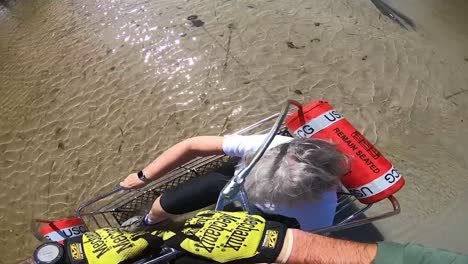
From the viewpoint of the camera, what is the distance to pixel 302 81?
3371 millimetres

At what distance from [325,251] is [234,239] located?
1.13ft

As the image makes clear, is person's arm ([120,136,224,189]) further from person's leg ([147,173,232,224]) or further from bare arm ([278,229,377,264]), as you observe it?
bare arm ([278,229,377,264])

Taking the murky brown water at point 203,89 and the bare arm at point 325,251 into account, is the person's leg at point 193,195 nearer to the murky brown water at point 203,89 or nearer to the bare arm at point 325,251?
the murky brown water at point 203,89

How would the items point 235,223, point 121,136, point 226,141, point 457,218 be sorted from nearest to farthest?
point 235,223 < point 226,141 < point 457,218 < point 121,136

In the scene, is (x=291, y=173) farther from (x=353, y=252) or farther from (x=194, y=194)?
(x=194, y=194)

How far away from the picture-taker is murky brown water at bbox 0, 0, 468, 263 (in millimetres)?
3033

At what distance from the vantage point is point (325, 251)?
5.82 feet

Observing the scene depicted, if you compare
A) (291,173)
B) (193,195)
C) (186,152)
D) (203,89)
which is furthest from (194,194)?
(203,89)

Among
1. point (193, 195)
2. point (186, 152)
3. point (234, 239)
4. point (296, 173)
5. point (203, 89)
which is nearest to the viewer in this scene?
point (234, 239)

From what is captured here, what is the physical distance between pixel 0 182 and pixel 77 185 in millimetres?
509

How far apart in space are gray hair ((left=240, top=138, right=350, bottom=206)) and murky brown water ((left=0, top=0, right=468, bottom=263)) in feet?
3.57

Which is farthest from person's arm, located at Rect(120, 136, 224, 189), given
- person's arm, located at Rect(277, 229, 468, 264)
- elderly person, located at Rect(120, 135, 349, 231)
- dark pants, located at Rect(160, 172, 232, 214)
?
person's arm, located at Rect(277, 229, 468, 264)

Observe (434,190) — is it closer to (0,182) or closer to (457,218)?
(457,218)

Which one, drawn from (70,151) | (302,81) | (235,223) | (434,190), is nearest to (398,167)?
(434,190)
